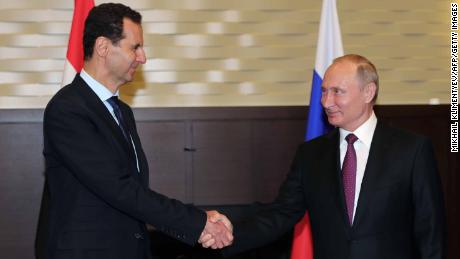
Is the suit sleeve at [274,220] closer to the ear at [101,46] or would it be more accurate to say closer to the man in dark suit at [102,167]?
the man in dark suit at [102,167]

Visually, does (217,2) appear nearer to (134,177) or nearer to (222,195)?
(222,195)

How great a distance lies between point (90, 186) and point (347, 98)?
50.9 inches

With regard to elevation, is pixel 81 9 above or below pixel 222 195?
above

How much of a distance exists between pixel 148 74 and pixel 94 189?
7.84ft

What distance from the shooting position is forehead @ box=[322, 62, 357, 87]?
3.24 meters

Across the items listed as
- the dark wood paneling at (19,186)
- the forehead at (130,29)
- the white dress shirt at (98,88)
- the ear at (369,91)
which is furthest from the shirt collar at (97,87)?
the dark wood paneling at (19,186)

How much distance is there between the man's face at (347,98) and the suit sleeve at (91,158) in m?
1.01

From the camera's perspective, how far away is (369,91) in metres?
3.27

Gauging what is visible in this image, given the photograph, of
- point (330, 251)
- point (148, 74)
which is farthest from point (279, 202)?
point (148, 74)

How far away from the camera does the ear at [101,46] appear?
322cm

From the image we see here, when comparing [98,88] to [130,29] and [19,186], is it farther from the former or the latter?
[19,186]

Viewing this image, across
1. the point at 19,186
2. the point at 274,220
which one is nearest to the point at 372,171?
the point at 274,220

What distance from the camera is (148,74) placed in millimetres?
5324

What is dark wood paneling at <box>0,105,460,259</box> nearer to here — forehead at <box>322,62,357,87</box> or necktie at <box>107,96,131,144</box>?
necktie at <box>107,96,131,144</box>
